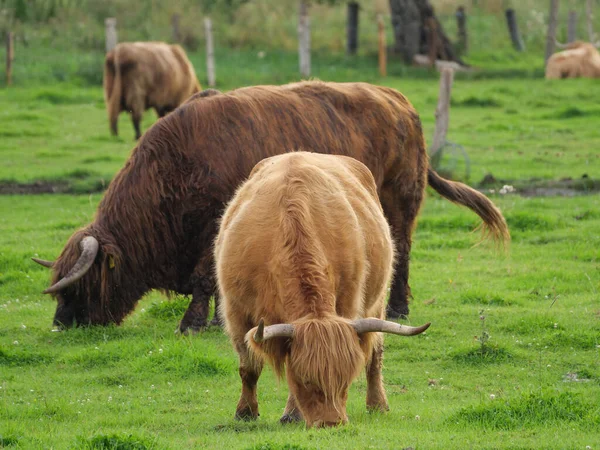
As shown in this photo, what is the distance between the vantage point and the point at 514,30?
3069 cm

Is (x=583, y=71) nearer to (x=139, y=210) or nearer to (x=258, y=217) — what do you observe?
(x=139, y=210)

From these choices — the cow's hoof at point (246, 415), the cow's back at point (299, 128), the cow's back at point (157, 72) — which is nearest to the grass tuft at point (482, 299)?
the cow's back at point (299, 128)

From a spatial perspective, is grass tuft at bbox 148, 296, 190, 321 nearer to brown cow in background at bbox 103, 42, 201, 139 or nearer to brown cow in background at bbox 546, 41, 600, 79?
brown cow in background at bbox 103, 42, 201, 139

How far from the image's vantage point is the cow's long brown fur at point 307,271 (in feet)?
16.8

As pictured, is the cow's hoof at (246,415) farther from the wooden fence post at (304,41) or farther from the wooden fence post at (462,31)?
the wooden fence post at (462,31)

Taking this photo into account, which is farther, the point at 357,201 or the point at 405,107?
the point at 405,107

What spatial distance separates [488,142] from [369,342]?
42.6ft

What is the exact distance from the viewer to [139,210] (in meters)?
8.60

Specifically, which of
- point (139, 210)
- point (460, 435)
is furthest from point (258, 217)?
point (139, 210)

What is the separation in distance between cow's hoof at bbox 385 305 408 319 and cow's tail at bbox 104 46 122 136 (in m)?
11.1

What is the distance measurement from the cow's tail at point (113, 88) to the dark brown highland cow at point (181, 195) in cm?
1055

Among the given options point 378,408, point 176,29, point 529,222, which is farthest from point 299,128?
point 176,29

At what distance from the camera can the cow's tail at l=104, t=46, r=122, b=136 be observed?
19109 millimetres

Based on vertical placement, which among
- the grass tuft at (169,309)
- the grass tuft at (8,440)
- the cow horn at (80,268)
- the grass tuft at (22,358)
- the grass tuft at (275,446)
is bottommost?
the grass tuft at (169,309)
